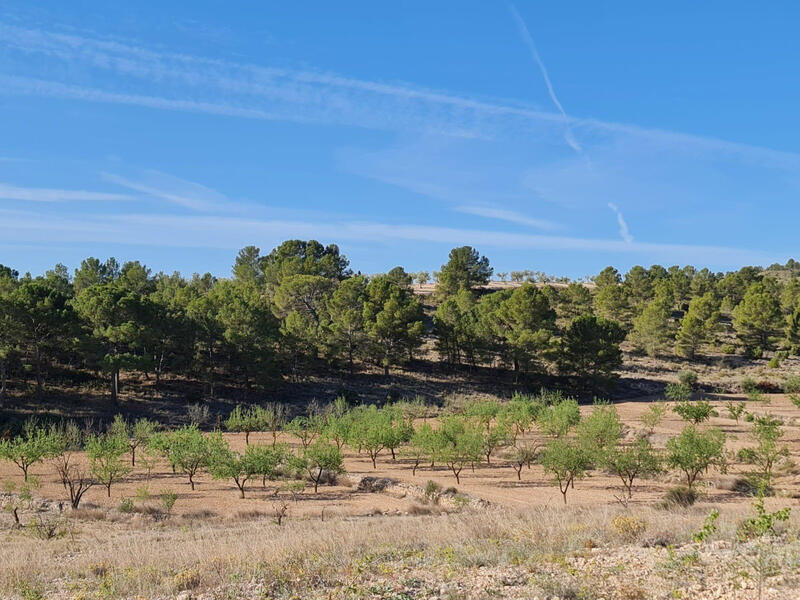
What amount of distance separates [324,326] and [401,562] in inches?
2102

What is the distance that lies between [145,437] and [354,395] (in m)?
22.5

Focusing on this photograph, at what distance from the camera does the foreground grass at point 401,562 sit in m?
8.88

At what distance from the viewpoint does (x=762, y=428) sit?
29.9 metres

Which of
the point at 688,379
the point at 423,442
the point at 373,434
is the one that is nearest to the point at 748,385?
the point at 688,379

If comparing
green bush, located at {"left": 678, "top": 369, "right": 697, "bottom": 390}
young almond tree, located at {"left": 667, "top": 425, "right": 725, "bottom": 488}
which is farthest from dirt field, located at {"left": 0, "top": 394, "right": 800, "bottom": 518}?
green bush, located at {"left": 678, "top": 369, "right": 697, "bottom": 390}

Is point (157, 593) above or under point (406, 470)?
above

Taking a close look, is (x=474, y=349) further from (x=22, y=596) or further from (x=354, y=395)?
(x=22, y=596)

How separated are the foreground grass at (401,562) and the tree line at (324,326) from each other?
35148 mm

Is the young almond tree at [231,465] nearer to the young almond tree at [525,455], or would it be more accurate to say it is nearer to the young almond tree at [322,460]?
the young almond tree at [322,460]

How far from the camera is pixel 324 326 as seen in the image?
63.0 m

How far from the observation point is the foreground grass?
350 inches

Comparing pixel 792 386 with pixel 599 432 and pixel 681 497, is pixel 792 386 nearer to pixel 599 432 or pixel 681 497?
pixel 599 432

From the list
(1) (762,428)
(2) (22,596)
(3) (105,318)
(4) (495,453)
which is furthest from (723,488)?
(3) (105,318)

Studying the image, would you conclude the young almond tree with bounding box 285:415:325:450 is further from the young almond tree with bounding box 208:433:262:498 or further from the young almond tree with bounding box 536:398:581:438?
the young almond tree with bounding box 536:398:581:438
